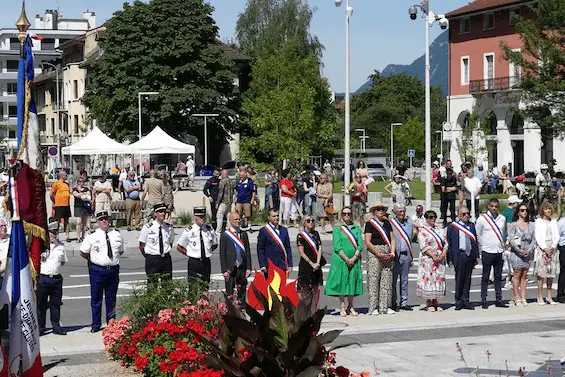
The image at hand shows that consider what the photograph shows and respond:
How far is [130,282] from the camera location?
21.9 m

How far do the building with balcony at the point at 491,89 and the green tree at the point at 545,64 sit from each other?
21.4 metres

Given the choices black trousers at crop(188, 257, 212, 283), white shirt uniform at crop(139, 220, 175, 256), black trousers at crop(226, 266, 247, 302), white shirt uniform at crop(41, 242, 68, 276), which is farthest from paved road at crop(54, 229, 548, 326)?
white shirt uniform at crop(41, 242, 68, 276)

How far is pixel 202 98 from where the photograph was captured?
76062 mm

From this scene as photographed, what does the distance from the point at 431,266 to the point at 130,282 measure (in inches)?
260

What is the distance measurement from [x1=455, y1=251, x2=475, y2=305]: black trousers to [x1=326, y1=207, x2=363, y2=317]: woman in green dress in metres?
1.77

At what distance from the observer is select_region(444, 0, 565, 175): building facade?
3004 inches

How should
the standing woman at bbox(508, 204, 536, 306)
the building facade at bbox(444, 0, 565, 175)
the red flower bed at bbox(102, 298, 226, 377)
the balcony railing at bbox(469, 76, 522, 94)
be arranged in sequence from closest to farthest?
the red flower bed at bbox(102, 298, 226, 377), the standing woman at bbox(508, 204, 536, 306), the building facade at bbox(444, 0, 565, 175), the balcony railing at bbox(469, 76, 522, 94)

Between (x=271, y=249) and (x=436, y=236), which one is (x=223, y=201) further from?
→ (x=271, y=249)

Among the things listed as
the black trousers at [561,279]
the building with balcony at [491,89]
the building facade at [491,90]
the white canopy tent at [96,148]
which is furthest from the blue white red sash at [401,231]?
the building facade at [491,90]

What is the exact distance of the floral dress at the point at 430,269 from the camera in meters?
17.7

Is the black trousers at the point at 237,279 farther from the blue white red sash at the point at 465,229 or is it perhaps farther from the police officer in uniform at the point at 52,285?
the blue white red sash at the point at 465,229

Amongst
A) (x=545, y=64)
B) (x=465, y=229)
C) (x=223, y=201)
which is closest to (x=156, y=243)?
(x=465, y=229)

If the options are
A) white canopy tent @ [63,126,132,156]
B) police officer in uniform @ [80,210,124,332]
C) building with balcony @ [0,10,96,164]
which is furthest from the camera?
building with balcony @ [0,10,96,164]

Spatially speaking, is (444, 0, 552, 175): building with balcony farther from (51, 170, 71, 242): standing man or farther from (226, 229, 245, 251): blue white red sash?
(226, 229, 245, 251): blue white red sash
